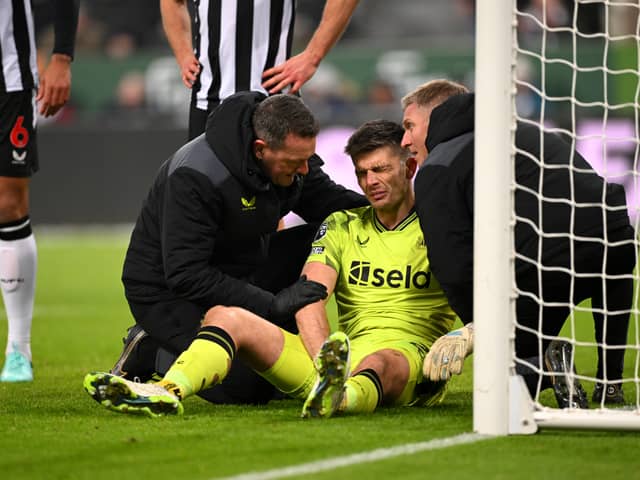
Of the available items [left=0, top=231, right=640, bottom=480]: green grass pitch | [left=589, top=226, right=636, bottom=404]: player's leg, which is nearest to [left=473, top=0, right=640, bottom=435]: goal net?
[left=589, top=226, right=636, bottom=404]: player's leg

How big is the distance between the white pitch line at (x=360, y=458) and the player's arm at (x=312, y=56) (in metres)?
1.97

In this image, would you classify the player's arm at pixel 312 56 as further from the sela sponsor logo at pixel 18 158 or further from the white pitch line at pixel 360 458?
the white pitch line at pixel 360 458

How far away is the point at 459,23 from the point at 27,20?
12111mm

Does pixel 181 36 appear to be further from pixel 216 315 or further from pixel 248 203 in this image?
pixel 216 315

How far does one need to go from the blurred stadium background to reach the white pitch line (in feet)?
34.6

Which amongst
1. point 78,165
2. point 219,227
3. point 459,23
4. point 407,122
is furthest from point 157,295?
point 459,23

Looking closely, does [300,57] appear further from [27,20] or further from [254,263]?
[27,20]

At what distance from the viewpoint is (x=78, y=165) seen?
587 inches

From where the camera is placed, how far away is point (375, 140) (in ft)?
14.4

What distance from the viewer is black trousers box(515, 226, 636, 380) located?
402 centimetres

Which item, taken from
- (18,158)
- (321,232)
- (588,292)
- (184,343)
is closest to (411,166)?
(321,232)

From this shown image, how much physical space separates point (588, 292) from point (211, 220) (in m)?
1.34

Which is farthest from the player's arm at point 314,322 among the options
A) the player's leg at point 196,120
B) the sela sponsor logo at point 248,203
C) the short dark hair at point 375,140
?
the player's leg at point 196,120

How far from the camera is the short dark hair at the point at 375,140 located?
14.4 feet
